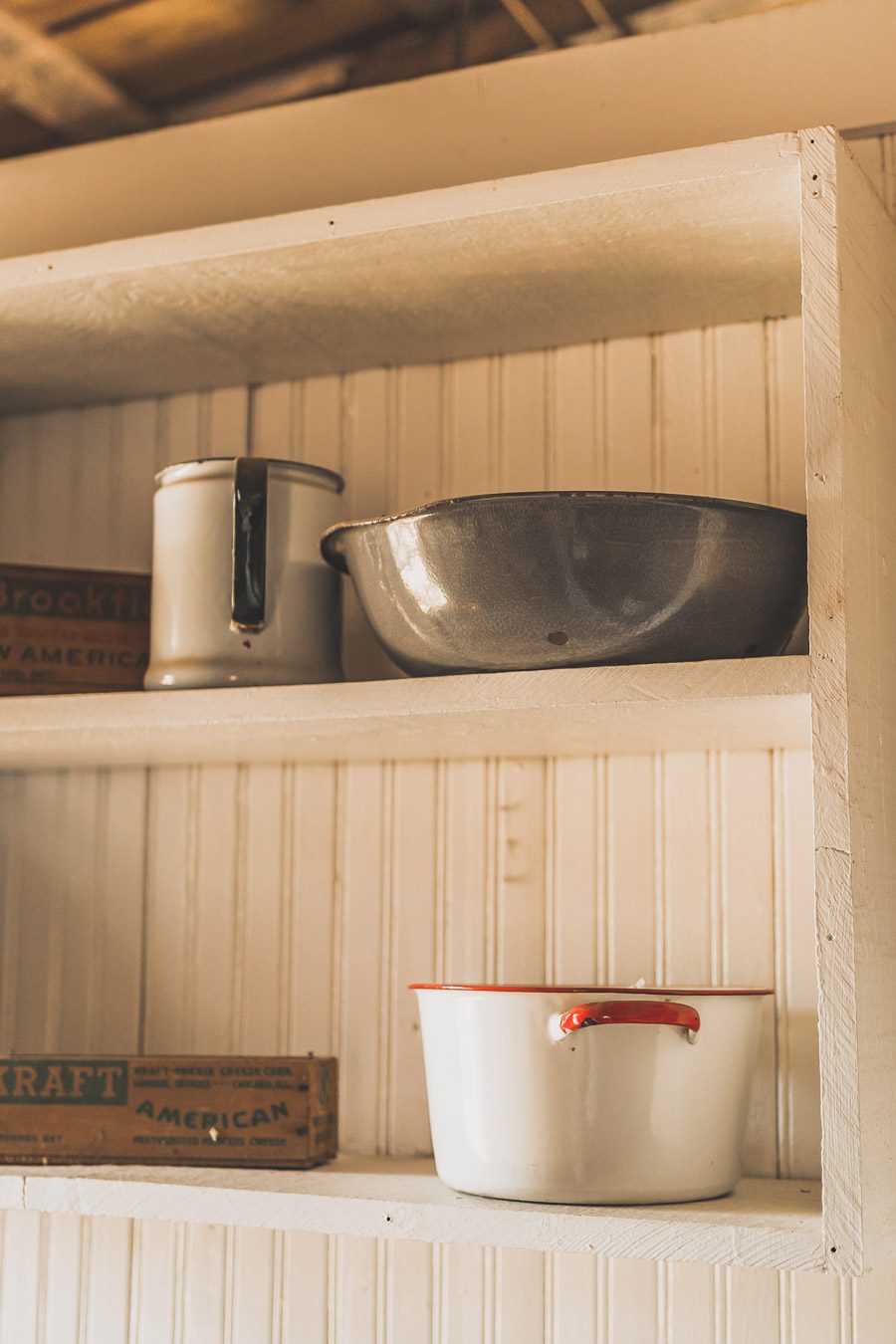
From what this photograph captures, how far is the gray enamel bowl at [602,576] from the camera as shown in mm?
877

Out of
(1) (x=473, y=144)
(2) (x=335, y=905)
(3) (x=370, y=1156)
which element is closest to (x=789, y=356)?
(1) (x=473, y=144)

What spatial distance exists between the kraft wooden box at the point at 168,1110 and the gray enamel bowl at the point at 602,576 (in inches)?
13.4

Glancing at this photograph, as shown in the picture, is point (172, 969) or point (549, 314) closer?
point (549, 314)

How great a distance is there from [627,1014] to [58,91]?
965mm

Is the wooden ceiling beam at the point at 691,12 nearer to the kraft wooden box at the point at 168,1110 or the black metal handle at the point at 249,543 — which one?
the black metal handle at the point at 249,543

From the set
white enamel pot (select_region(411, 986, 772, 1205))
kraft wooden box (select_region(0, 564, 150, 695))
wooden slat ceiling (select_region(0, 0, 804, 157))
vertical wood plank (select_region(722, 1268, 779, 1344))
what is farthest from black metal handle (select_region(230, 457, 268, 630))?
vertical wood plank (select_region(722, 1268, 779, 1344))

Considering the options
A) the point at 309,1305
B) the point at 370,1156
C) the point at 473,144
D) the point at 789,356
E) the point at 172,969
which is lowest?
the point at 309,1305

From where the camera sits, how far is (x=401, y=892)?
3.86 ft

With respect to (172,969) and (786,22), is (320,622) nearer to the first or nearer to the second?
(172,969)

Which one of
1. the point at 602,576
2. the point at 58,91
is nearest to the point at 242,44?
the point at 58,91

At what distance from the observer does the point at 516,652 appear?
912 mm

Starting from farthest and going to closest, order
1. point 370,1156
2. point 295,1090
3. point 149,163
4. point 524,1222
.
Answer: point 149,163, point 370,1156, point 295,1090, point 524,1222

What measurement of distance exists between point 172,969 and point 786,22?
2.98 feet

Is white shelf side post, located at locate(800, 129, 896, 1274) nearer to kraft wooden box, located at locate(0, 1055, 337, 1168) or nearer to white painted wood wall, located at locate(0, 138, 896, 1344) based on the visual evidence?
white painted wood wall, located at locate(0, 138, 896, 1344)
